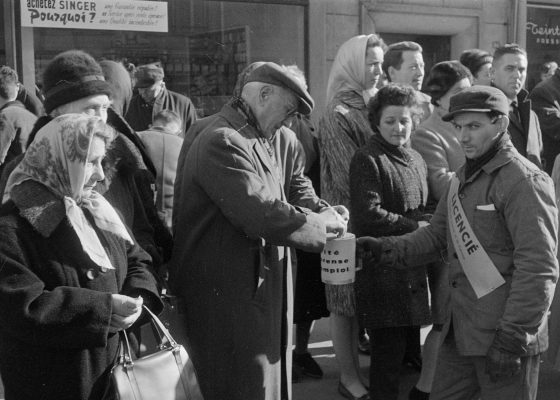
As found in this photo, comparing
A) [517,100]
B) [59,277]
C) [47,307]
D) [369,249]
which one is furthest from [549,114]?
[47,307]

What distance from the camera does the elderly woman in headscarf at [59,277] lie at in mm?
2686

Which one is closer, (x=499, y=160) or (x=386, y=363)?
(x=499, y=160)

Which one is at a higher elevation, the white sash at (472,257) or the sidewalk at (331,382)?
the white sash at (472,257)

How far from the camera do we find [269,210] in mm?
3285

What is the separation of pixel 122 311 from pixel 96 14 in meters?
6.26

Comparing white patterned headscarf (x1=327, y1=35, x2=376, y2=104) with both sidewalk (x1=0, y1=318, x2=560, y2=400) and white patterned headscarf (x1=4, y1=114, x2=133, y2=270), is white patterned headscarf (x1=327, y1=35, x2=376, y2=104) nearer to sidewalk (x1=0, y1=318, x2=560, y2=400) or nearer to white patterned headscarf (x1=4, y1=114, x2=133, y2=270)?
sidewalk (x1=0, y1=318, x2=560, y2=400)

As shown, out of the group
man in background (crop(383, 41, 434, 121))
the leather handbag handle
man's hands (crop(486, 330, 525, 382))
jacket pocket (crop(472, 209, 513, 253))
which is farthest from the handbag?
man in background (crop(383, 41, 434, 121))

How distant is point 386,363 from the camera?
4336mm

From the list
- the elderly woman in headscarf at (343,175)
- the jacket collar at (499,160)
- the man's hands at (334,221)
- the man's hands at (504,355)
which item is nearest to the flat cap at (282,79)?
the man's hands at (334,221)

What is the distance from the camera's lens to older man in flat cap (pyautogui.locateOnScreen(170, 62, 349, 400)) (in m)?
3.32

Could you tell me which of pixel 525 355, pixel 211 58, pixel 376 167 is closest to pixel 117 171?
pixel 376 167

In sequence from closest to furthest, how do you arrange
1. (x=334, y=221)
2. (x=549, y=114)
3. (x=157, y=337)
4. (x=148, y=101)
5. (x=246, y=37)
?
1. (x=157, y=337)
2. (x=334, y=221)
3. (x=148, y=101)
4. (x=549, y=114)
5. (x=246, y=37)

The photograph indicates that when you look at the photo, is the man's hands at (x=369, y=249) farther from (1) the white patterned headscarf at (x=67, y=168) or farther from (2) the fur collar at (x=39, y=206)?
(2) the fur collar at (x=39, y=206)

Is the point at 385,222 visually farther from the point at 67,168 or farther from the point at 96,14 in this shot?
the point at 96,14
